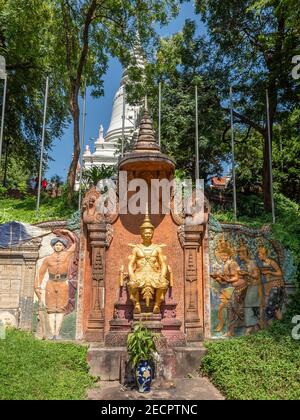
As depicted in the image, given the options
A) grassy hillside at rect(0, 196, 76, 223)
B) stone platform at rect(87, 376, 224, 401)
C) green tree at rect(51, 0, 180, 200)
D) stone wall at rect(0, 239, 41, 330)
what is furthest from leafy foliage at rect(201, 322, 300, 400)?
green tree at rect(51, 0, 180, 200)

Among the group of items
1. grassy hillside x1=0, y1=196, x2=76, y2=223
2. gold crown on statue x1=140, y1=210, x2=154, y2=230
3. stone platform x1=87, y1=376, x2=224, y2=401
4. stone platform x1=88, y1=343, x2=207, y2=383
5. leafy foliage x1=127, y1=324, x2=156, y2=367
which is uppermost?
grassy hillside x1=0, y1=196, x2=76, y2=223

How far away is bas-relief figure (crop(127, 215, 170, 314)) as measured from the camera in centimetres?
972

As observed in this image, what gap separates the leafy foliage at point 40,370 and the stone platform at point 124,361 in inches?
12.3

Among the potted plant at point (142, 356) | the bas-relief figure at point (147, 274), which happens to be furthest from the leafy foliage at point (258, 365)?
the bas-relief figure at point (147, 274)

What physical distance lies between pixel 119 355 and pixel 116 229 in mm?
3209

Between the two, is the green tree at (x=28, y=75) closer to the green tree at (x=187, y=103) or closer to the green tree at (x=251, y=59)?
the green tree at (x=187, y=103)

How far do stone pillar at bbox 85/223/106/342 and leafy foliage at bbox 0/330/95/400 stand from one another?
82 centimetres

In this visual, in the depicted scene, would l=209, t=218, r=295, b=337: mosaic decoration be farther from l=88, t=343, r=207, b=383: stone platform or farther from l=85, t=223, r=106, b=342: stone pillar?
l=85, t=223, r=106, b=342: stone pillar

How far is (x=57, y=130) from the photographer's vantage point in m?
25.0

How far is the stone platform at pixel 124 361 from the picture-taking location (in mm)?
8766

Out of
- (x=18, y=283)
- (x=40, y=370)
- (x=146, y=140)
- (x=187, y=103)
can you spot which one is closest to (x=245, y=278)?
(x=146, y=140)

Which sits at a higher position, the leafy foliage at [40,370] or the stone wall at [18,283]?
the stone wall at [18,283]
